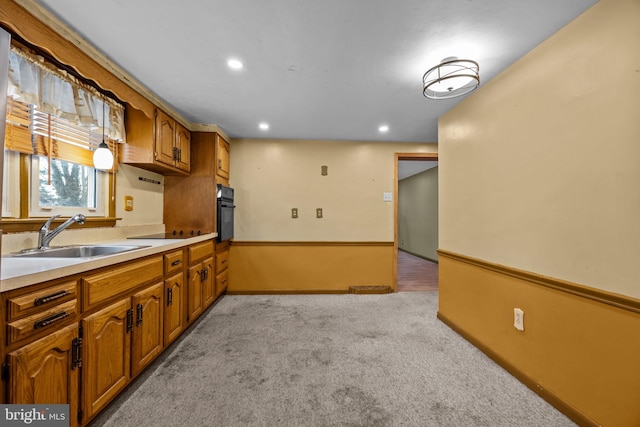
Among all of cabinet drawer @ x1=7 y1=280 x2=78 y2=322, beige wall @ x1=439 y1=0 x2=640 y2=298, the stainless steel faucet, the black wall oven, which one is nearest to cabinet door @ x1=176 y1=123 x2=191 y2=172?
the black wall oven

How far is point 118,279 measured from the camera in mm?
1507

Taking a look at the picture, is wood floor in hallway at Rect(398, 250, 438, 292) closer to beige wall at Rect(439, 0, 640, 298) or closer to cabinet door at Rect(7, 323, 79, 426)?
beige wall at Rect(439, 0, 640, 298)

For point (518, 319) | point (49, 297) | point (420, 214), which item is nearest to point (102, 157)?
point (49, 297)

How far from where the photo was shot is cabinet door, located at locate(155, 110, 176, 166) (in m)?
2.43

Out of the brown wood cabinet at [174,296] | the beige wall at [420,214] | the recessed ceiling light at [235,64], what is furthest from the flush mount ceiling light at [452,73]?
the beige wall at [420,214]

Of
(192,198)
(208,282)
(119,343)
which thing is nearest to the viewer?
(119,343)

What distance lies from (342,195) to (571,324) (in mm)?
2769

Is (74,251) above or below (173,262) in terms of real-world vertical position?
above

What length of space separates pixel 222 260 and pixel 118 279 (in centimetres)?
189

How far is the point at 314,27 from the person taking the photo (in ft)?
4.93

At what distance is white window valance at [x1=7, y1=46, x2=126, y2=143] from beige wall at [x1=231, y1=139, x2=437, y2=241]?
67.7 inches

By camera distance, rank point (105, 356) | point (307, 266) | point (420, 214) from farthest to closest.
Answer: point (420, 214) < point (307, 266) < point (105, 356)

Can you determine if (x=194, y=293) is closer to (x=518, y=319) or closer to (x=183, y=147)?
(x=183, y=147)

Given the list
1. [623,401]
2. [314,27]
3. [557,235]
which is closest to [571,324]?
[623,401]
